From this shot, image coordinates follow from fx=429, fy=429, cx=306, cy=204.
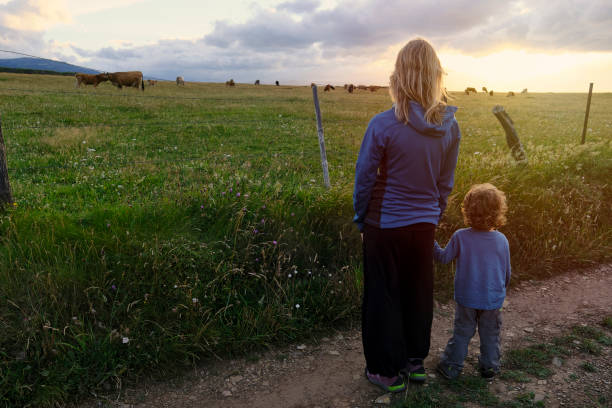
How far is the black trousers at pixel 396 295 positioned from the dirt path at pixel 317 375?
1.14 feet

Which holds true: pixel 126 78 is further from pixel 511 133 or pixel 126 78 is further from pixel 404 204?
pixel 404 204

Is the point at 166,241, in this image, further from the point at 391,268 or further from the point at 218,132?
the point at 218,132

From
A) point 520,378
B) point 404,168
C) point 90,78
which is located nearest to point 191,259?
point 404,168

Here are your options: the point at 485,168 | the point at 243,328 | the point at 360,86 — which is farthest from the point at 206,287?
the point at 360,86

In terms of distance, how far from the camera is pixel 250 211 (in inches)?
187

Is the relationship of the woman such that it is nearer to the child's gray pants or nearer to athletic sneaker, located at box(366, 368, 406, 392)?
athletic sneaker, located at box(366, 368, 406, 392)

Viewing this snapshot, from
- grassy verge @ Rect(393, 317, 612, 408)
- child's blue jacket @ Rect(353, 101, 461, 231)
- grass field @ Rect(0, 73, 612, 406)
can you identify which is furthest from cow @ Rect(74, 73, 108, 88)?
grassy verge @ Rect(393, 317, 612, 408)

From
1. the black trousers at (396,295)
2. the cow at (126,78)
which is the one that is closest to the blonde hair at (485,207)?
the black trousers at (396,295)

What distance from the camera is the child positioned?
3.34 m

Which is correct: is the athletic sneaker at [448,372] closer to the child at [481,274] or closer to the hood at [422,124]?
the child at [481,274]

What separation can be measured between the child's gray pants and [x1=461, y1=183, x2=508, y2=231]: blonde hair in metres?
0.71

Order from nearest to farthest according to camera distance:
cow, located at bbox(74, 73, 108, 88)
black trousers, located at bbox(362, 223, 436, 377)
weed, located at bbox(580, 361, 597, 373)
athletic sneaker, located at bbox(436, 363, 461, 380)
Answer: black trousers, located at bbox(362, 223, 436, 377), athletic sneaker, located at bbox(436, 363, 461, 380), weed, located at bbox(580, 361, 597, 373), cow, located at bbox(74, 73, 108, 88)

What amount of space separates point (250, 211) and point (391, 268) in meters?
2.06

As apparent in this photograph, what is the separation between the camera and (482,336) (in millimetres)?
3514
